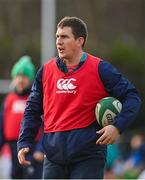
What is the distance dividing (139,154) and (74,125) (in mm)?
11303

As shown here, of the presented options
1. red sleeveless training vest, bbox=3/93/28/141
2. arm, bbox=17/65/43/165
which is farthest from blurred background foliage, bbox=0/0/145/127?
arm, bbox=17/65/43/165

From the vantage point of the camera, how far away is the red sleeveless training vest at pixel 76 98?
7.39m

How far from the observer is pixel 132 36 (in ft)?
101

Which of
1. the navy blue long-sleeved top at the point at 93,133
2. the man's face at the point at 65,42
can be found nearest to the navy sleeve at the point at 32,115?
the navy blue long-sleeved top at the point at 93,133

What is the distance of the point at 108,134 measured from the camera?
709cm

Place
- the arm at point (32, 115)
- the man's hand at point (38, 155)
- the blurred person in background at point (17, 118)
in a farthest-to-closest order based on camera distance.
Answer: the blurred person in background at point (17, 118) < the man's hand at point (38, 155) < the arm at point (32, 115)

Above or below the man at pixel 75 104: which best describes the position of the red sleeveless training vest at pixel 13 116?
below

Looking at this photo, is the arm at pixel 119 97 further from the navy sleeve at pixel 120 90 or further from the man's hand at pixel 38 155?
the man's hand at pixel 38 155

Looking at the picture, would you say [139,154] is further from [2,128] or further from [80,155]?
[80,155]

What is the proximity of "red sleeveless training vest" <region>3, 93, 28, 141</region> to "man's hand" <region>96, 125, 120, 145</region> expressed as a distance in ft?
12.4

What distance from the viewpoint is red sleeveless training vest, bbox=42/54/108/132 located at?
24.2 feet

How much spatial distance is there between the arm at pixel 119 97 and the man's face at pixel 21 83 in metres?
3.54

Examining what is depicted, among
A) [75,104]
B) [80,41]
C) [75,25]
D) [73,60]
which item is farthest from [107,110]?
[75,25]

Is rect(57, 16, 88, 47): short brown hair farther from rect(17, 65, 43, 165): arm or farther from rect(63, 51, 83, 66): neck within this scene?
rect(17, 65, 43, 165): arm
